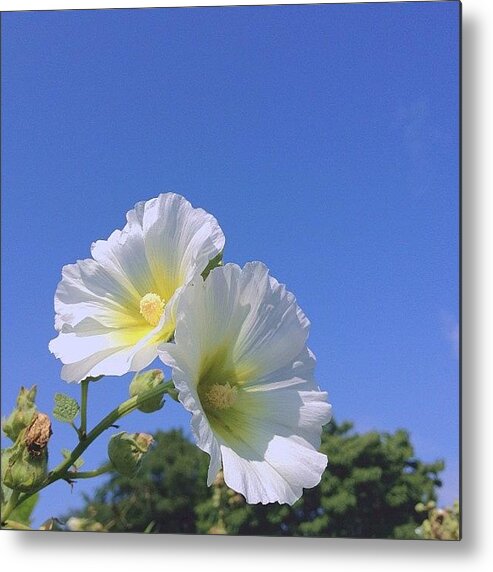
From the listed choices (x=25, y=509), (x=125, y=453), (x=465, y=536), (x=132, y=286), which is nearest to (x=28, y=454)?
(x=125, y=453)

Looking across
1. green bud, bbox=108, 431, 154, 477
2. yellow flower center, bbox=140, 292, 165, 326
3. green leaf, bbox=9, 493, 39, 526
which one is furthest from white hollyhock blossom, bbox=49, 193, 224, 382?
green leaf, bbox=9, 493, 39, 526

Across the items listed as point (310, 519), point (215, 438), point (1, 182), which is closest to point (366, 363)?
point (310, 519)

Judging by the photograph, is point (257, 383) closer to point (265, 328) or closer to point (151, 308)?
point (265, 328)

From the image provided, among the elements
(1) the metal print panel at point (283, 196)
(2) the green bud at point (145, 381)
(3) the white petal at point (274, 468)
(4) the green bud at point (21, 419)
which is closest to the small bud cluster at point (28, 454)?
(4) the green bud at point (21, 419)

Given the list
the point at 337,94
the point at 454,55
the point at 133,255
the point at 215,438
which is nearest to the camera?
the point at 215,438

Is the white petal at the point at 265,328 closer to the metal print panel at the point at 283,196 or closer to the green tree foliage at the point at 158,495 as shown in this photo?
the metal print panel at the point at 283,196

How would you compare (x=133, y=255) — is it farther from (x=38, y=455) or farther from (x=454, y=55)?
(x=454, y=55)
